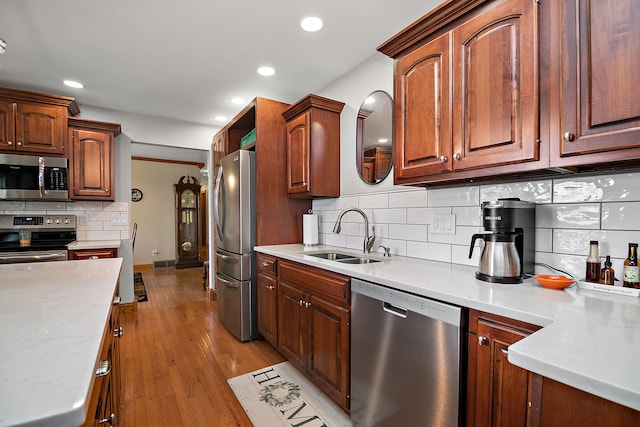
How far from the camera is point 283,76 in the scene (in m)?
2.89

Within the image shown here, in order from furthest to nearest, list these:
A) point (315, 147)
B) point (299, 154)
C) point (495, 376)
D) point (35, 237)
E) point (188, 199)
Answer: point (188, 199) < point (35, 237) < point (299, 154) < point (315, 147) < point (495, 376)

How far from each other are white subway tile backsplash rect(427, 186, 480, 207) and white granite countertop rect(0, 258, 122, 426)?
70.4 inches

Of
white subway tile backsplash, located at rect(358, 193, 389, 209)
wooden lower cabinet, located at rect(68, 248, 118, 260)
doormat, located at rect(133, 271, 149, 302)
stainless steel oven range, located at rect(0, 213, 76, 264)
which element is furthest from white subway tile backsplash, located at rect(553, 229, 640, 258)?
doormat, located at rect(133, 271, 149, 302)

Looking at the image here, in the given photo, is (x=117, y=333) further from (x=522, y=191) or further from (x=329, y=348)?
(x=522, y=191)

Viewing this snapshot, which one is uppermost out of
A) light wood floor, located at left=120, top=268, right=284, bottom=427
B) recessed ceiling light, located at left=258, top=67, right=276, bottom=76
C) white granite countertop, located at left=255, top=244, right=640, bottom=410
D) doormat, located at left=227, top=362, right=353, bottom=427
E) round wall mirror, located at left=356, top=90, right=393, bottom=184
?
recessed ceiling light, located at left=258, top=67, right=276, bottom=76

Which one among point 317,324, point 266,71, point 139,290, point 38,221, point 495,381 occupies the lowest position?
point 139,290

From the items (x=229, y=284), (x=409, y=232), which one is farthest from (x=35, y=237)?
(x=409, y=232)

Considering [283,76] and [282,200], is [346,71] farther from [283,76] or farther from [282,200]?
[282,200]

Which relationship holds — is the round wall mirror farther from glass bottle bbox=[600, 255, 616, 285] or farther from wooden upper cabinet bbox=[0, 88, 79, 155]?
wooden upper cabinet bbox=[0, 88, 79, 155]

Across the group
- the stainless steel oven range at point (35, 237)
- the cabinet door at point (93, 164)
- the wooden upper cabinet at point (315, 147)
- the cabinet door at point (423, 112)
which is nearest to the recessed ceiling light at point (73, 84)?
the cabinet door at point (93, 164)

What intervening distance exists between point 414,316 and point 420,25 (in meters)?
1.50

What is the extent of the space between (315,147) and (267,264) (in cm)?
111

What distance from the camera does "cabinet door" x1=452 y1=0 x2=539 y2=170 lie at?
4.04 feet

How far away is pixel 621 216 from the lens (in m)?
1.24
